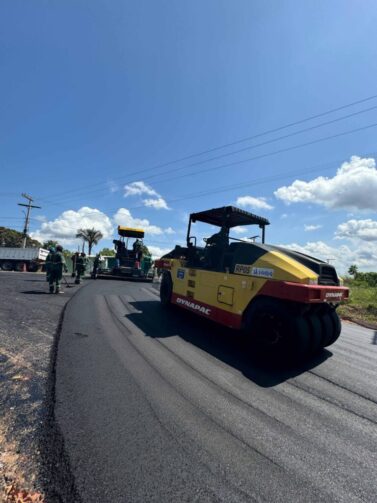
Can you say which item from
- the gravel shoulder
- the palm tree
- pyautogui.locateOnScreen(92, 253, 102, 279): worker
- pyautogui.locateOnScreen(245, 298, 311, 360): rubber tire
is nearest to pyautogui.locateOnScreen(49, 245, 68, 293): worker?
the gravel shoulder

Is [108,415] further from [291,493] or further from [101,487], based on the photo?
[291,493]

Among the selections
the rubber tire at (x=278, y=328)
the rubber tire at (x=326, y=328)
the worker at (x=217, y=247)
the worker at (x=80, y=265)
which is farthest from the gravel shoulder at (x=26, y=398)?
the worker at (x=80, y=265)

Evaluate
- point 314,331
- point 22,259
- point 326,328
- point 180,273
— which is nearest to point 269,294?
point 314,331

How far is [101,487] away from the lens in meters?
1.70

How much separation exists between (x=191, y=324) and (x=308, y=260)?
9.62ft

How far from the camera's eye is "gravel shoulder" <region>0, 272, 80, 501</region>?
1.81m

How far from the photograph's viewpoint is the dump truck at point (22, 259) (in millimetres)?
24953

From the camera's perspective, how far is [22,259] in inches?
994

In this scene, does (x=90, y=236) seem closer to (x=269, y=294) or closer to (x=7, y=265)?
(x=7, y=265)

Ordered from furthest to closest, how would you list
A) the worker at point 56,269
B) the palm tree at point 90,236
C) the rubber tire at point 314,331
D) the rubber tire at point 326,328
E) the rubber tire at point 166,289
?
the palm tree at point 90,236 → the worker at point 56,269 → the rubber tire at point 166,289 → the rubber tire at point 326,328 → the rubber tire at point 314,331

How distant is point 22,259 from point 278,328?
87.6 ft

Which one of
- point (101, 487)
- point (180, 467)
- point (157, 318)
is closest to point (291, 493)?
point (180, 467)

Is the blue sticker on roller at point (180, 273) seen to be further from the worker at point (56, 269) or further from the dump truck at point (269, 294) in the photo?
the worker at point (56, 269)

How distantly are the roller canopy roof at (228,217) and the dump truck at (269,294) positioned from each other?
3 cm
